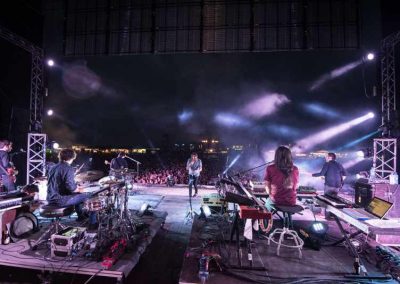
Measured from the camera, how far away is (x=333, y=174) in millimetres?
7305

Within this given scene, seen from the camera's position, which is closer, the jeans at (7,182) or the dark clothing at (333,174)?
the jeans at (7,182)

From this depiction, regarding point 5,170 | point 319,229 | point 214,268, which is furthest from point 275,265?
point 5,170

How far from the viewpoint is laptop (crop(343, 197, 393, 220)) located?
12.3ft

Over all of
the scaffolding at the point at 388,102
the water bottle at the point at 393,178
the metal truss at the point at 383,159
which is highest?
the scaffolding at the point at 388,102

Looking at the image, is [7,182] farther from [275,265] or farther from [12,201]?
[275,265]

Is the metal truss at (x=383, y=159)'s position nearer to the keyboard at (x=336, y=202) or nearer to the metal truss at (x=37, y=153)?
the keyboard at (x=336, y=202)

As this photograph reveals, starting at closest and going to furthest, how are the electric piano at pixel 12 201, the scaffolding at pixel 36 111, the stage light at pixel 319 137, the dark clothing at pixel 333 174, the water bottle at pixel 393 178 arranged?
the electric piano at pixel 12 201, the dark clothing at pixel 333 174, the water bottle at pixel 393 178, the scaffolding at pixel 36 111, the stage light at pixel 319 137

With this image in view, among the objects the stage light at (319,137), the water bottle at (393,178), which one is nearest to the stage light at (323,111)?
the stage light at (319,137)

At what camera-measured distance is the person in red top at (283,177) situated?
476cm

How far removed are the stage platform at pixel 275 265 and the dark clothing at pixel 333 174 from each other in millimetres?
2504

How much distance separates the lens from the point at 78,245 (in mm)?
4605

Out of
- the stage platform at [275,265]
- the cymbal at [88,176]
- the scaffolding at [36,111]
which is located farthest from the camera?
the scaffolding at [36,111]

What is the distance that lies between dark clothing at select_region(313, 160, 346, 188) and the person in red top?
3113 mm

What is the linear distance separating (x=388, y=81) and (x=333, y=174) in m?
4.77
